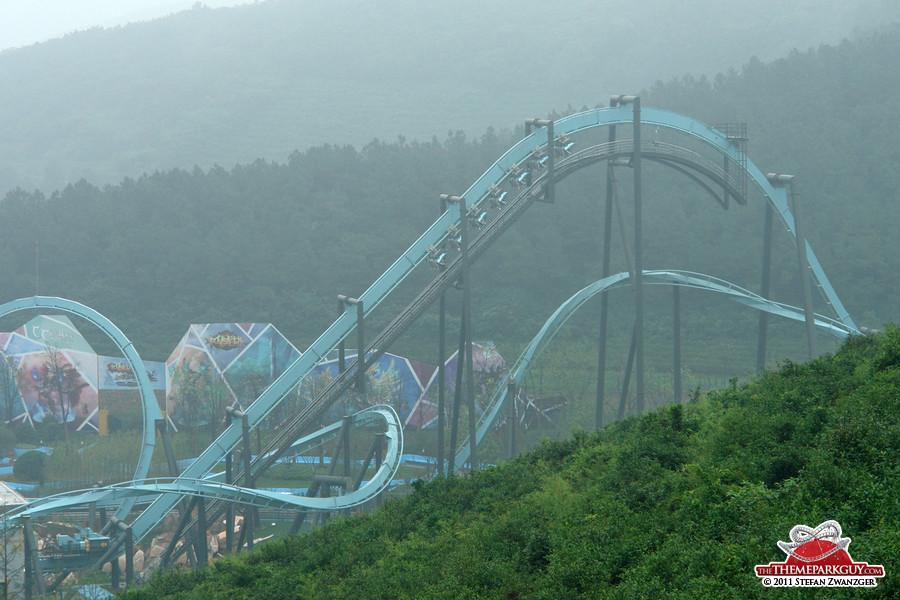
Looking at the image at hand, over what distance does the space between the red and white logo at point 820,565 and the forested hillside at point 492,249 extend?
36.8 meters

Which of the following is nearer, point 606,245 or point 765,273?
point 606,245

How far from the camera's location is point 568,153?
2111 centimetres

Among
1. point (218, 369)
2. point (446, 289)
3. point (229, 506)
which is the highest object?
point (446, 289)

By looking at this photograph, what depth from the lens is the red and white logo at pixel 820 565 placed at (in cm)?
555

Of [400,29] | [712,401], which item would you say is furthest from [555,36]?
[712,401]

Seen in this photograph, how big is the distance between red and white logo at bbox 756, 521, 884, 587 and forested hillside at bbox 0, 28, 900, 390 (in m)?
36.8

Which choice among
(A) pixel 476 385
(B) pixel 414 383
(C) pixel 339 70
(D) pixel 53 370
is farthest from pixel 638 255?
(C) pixel 339 70

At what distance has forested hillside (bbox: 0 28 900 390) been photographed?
1815 inches

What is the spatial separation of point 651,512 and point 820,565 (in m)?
3.01

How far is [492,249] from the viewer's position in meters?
50.3

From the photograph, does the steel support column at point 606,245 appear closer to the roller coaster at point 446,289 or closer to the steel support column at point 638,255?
the roller coaster at point 446,289

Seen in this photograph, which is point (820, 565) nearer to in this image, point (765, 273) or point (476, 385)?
point (765, 273)

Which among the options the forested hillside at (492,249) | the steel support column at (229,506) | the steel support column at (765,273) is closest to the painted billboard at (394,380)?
the forested hillside at (492,249)

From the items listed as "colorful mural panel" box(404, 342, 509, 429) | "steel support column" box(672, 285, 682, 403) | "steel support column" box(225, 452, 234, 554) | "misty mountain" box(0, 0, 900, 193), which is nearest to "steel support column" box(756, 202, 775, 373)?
"steel support column" box(672, 285, 682, 403)
